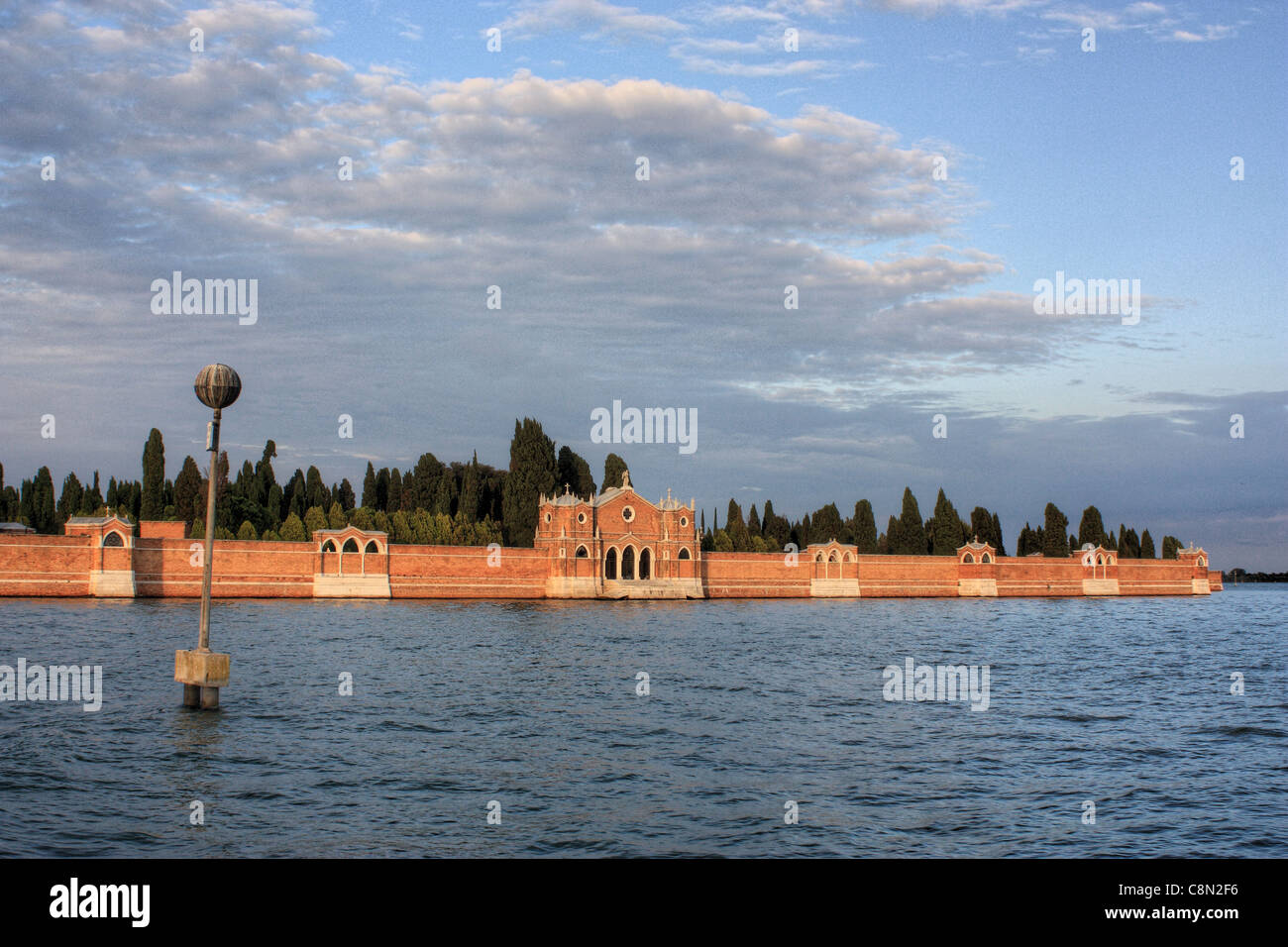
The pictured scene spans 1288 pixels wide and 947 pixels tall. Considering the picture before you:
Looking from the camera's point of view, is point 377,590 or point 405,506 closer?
point 377,590

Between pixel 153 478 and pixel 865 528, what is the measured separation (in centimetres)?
4964

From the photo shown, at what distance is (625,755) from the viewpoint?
1516 centimetres

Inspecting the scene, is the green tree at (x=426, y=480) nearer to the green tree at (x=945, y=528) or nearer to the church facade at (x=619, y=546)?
the church facade at (x=619, y=546)

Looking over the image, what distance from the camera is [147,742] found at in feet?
48.7

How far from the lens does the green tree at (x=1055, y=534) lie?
278 ft

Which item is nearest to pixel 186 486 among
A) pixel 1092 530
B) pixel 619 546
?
pixel 619 546

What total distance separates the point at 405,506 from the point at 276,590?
25340 mm

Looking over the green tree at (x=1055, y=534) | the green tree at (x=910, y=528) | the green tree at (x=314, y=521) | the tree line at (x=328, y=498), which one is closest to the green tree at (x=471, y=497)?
the tree line at (x=328, y=498)
